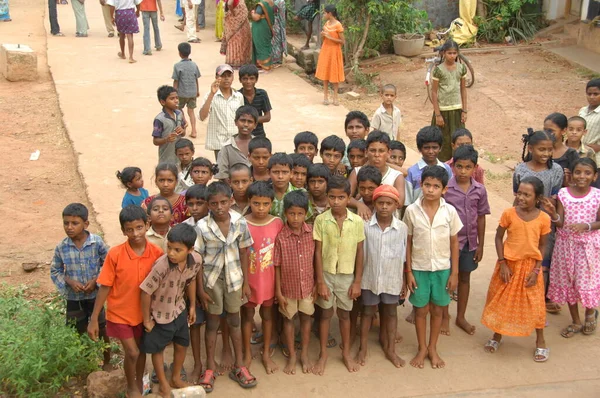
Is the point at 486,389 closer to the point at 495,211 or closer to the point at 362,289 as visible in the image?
the point at 362,289

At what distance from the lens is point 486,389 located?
4.11 metres

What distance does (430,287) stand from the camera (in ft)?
14.1

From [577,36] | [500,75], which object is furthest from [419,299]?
[577,36]

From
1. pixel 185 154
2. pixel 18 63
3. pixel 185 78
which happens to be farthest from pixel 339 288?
pixel 18 63

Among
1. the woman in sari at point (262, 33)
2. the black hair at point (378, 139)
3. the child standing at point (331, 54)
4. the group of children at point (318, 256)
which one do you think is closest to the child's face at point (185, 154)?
the group of children at point (318, 256)

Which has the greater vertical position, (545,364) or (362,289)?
(362,289)

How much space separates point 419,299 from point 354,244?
56cm

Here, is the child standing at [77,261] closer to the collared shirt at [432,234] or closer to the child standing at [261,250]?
the child standing at [261,250]

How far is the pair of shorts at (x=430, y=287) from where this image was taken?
4273 mm

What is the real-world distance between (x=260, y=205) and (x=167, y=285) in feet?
2.32

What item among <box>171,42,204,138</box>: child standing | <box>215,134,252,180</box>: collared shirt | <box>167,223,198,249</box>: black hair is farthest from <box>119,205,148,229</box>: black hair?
<box>171,42,204,138</box>: child standing

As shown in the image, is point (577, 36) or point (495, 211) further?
point (577, 36)

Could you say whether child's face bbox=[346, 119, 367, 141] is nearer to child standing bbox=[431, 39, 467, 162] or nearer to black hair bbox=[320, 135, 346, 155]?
black hair bbox=[320, 135, 346, 155]

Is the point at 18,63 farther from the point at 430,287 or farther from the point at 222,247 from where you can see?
the point at 430,287
